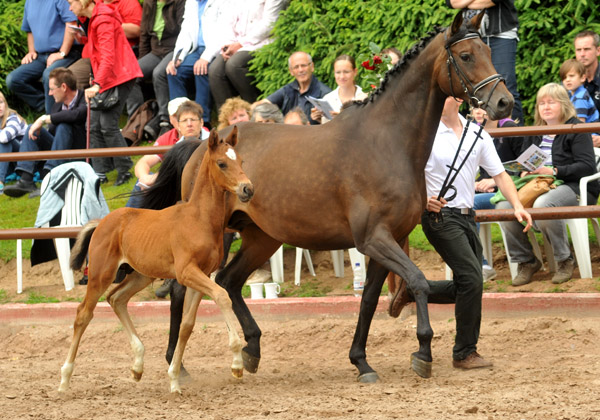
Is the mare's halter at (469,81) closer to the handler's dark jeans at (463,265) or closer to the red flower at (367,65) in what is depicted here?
the handler's dark jeans at (463,265)

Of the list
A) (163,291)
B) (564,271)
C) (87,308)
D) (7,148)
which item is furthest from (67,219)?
(564,271)

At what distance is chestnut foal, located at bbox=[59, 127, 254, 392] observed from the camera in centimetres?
551

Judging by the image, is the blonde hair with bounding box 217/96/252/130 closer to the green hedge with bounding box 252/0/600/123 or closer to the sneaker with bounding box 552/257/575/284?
the green hedge with bounding box 252/0/600/123

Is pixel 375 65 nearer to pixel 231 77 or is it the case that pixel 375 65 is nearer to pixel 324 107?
pixel 324 107

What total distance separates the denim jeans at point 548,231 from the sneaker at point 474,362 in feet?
6.07

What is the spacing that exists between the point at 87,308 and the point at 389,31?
5.43 m

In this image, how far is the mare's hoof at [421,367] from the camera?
593cm

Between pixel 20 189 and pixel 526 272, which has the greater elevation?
pixel 20 189

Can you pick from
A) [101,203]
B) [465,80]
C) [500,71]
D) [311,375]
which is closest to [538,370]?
[311,375]

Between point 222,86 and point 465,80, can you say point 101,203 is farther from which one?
point 465,80

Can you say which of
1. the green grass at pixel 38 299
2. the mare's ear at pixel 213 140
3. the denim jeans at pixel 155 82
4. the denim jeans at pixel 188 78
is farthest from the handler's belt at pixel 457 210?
the denim jeans at pixel 155 82

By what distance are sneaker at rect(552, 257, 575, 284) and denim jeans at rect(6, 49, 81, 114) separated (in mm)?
7347

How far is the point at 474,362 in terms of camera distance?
6.34 meters

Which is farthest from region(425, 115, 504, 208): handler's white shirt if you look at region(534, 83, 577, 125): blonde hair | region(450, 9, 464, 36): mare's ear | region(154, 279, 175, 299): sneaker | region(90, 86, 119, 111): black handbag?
region(90, 86, 119, 111): black handbag
